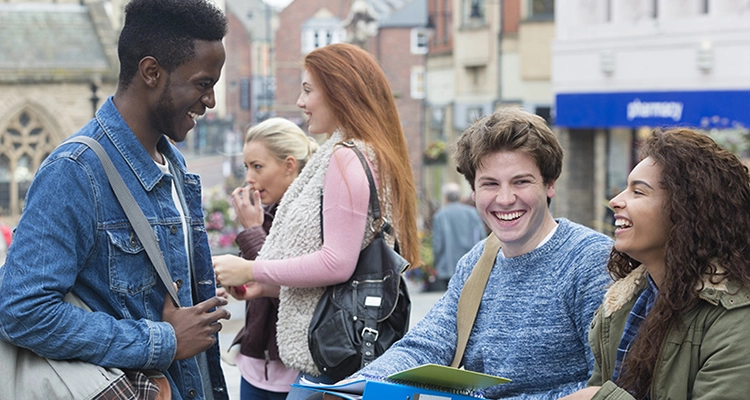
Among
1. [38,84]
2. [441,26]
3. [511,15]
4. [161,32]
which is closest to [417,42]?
[441,26]

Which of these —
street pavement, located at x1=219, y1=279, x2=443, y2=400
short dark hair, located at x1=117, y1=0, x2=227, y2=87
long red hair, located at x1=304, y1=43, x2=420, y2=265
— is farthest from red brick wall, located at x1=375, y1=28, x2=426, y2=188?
short dark hair, located at x1=117, y1=0, x2=227, y2=87

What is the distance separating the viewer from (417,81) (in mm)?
52969

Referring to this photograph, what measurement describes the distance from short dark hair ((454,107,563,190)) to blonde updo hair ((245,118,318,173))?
57.4 inches

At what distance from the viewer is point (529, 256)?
9.87 feet

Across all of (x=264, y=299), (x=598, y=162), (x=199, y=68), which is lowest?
(x=598, y=162)

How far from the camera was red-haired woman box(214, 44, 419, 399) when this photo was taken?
3.72 metres

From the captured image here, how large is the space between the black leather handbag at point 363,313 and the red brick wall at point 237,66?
253 ft

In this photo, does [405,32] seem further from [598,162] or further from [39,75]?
[598,162]

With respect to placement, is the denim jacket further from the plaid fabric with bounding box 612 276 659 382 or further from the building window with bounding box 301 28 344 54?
the building window with bounding box 301 28 344 54

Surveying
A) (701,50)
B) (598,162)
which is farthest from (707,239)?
(598,162)

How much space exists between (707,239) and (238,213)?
2202mm

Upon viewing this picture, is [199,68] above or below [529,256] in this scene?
above

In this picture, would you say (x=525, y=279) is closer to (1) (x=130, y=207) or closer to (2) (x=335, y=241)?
(2) (x=335, y=241)

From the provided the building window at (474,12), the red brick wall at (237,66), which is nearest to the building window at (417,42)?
the building window at (474,12)
